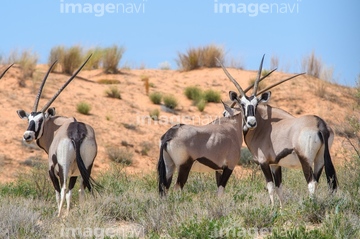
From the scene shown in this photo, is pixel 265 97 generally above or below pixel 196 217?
above

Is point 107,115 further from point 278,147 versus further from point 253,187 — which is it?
point 278,147

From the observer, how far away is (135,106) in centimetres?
2447

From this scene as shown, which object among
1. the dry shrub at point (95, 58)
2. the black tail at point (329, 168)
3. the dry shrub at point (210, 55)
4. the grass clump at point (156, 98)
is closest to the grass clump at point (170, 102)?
the grass clump at point (156, 98)

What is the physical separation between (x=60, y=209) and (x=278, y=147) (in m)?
3.26

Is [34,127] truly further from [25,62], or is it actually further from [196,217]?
[25,62]

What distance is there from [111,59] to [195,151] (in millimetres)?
18308

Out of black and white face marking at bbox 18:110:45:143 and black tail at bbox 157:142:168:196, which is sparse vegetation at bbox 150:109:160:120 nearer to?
black and white face marking at bbox 18:110:45:143

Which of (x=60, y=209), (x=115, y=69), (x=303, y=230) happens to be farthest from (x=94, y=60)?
(x=303, y=230)

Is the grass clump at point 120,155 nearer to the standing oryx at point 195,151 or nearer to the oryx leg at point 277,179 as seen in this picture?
the standing oryx at point 195,151

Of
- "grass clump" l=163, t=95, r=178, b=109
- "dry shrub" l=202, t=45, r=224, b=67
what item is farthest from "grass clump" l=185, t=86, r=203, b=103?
"dry shrub" l=202, t=45, r=224, b=67

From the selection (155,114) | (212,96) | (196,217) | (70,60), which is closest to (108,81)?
(70,60)

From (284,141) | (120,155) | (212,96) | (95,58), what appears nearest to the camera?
(284,141)

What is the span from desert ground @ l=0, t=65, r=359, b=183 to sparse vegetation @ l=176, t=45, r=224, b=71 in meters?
0.56

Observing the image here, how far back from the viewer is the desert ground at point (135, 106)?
19.8 meters
